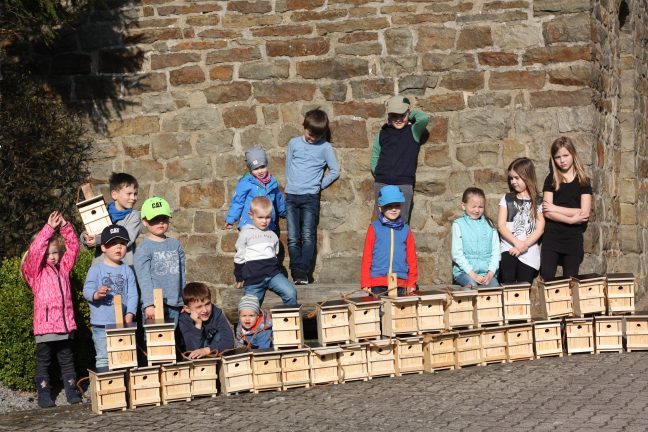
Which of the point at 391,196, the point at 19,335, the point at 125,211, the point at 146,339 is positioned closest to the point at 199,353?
the point at 146,339

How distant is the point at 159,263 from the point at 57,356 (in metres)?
1.09

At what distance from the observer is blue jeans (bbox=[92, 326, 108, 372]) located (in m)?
8.80

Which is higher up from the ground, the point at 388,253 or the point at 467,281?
the point at 388,253

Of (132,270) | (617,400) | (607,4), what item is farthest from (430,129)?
(617,400)

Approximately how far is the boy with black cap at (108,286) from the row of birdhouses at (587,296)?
342 centimetres

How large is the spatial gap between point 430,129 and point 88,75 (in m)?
3.76

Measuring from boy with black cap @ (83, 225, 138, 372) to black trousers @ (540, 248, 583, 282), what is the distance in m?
3.77

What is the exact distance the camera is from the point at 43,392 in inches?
348

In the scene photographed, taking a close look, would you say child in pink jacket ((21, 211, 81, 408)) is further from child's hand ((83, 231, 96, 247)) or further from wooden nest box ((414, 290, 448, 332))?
wooden nest box ((414, 290, 448, 332))

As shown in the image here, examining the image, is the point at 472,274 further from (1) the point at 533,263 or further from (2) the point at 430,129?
(2) the point at 430,129

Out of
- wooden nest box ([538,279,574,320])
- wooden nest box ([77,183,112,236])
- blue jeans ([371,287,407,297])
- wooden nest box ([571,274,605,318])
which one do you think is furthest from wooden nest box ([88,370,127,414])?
wooden nest box ([571,274,605,318])

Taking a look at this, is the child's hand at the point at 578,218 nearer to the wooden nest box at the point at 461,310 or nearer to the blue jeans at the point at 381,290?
the wooden nest box at the point at 461,310

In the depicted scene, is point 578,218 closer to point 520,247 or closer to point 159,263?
point 520,247

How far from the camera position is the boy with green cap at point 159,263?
9258 mm
